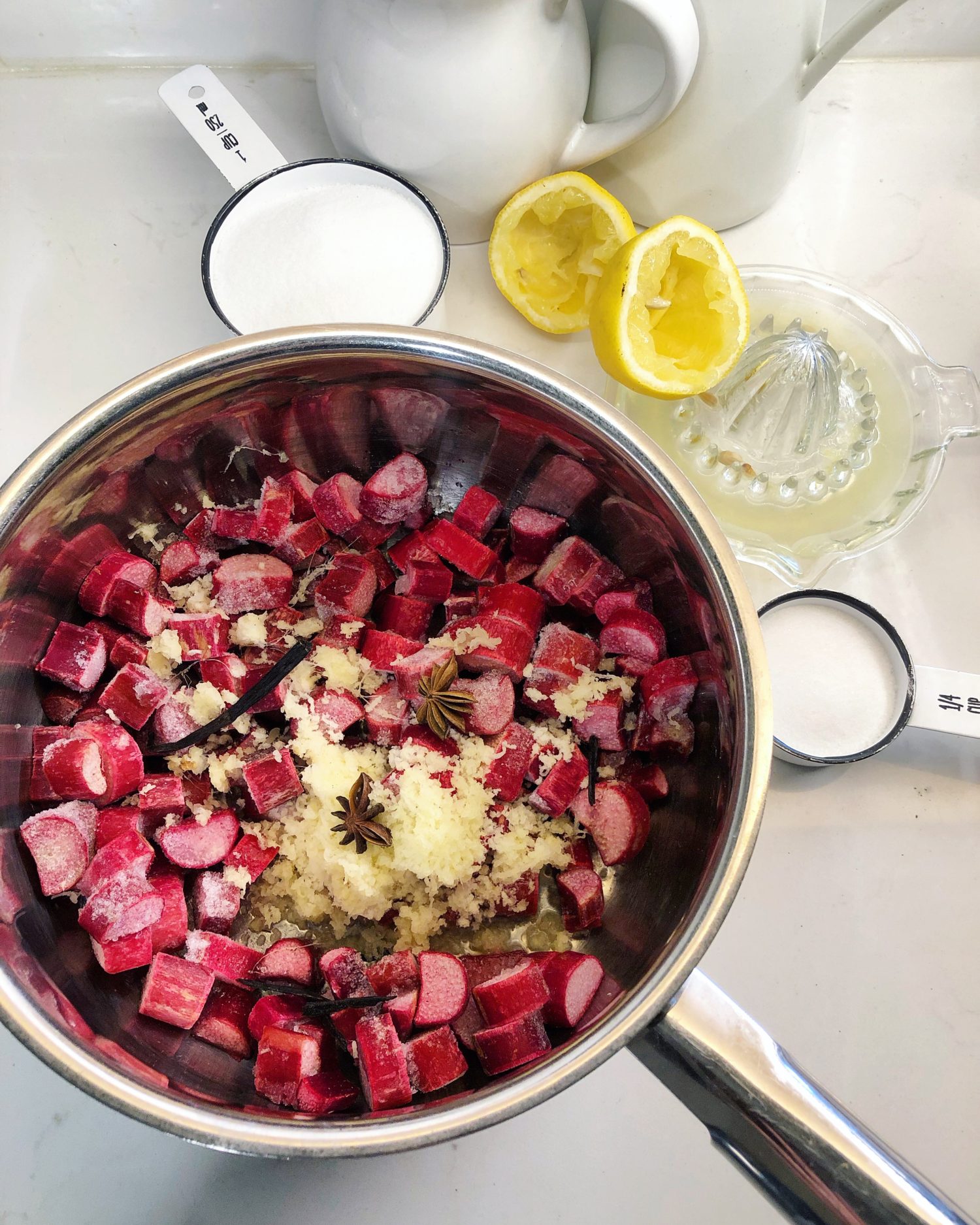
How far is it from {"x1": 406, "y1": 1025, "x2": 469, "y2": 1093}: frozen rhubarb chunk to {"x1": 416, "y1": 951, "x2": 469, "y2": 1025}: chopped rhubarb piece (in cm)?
2

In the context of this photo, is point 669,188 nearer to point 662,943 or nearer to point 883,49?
point 883,49

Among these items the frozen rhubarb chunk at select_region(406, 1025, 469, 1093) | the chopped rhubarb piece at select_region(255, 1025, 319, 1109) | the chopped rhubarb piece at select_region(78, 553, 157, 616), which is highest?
the chopped rhubarb piece at select_region(78, 553, 157, 616)

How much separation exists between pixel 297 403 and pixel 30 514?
0.25 m

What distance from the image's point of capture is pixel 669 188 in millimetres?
1041

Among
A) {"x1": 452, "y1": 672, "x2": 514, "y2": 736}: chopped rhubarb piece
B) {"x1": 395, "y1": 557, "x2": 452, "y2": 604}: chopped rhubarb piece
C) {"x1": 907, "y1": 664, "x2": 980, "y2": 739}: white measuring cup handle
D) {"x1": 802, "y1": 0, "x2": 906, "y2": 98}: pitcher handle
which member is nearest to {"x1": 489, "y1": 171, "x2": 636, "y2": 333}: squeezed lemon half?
{"x1": 802, "y1": 0, "x2": 906, "y2": 98}: pitcher handle

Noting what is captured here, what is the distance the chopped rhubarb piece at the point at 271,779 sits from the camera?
0.81 meters

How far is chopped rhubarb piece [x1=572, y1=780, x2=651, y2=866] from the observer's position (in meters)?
0.82

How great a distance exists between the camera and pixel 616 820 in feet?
2.70

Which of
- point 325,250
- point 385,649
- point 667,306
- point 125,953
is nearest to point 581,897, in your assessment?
point 385,649

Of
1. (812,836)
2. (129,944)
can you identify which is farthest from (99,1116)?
(812,836)

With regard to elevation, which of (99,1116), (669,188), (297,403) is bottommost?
(99,1116)

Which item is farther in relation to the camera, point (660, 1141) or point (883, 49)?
point (883, 49)

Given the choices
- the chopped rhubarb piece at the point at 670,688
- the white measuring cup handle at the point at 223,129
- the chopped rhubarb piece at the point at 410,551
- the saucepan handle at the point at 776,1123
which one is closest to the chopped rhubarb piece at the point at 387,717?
the chopped rhubarb piece at the point at 410,551

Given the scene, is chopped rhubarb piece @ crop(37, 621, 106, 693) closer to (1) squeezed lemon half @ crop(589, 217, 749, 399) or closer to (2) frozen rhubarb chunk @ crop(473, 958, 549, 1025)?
(2) frozen rhubarb chunk @ crop(473, 958, 549, 1025)
